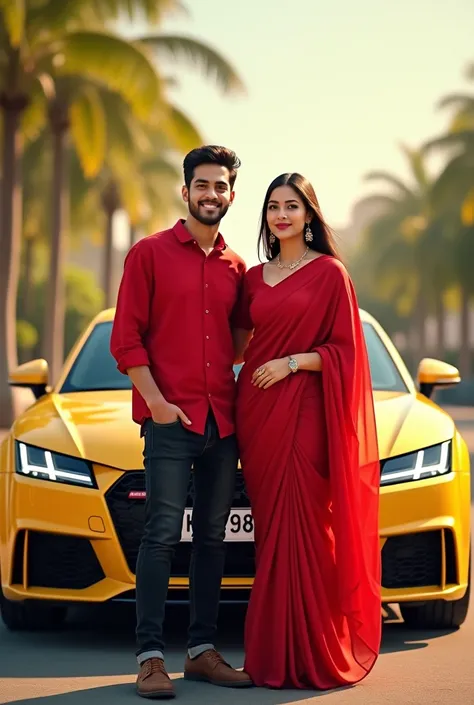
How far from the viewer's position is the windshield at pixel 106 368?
711 centimetres

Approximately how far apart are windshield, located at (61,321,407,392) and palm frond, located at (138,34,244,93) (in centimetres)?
1943

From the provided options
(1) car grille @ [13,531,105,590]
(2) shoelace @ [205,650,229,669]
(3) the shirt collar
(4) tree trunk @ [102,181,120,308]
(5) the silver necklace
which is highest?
(4) tree trunk @ [102,181,120,308]

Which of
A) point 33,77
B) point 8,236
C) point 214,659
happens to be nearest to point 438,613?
point 214,659

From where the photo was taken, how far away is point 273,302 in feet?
17.5

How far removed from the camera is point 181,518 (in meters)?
5.20

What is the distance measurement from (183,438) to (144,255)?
0.69 meters

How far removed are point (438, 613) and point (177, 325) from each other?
2.02 metres

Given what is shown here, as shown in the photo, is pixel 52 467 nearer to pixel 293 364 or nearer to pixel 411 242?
pixel 293 364

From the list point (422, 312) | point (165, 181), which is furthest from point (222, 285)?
point (422, 312)

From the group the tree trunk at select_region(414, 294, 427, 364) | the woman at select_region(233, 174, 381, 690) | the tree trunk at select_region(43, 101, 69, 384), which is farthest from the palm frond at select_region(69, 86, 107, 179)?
the tree trunk at select_region(414, 294, 427, 364)

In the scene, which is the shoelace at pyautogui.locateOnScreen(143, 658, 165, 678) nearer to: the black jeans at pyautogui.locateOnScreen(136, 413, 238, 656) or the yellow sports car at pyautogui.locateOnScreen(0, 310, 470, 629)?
the black jeans at pyautogui.locateOnScreen(136, 413, 238, 656)

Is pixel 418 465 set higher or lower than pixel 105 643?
higher

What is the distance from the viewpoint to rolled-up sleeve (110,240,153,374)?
203 inches

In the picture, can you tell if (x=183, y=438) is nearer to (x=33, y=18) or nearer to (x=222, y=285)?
(x=222, y=285)
